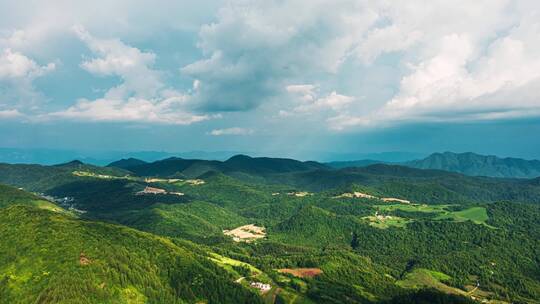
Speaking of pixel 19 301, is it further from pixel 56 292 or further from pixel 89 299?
pixel 89 299

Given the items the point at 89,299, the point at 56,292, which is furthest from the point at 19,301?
the point at 89,299
